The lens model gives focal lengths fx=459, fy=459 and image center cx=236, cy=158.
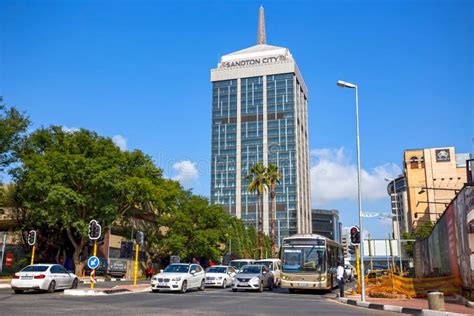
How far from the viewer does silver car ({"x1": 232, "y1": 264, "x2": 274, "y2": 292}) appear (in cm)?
2670

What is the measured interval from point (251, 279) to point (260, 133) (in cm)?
11914

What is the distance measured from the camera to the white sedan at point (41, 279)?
70.2 feet

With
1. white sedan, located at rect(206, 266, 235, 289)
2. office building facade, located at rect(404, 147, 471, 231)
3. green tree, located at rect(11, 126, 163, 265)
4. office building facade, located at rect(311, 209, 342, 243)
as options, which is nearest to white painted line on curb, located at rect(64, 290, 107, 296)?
white sedan, located at rect(206, 266, 235, 289)

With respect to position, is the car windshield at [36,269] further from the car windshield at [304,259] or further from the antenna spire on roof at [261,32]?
the antenna spire on roof at [261,32]

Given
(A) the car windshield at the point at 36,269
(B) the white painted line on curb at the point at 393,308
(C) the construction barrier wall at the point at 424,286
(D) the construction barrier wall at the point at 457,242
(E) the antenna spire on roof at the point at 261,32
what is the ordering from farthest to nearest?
(E) the antenna spire on roof at the point at 261,32 < (A) the car windshield at the point at 36,269 < (C) the construction barrier wall at the point at 424,286 < (D) the construction barrier wall at the point at 457,242 < (B) the white painted line on curb at the point at 393,308

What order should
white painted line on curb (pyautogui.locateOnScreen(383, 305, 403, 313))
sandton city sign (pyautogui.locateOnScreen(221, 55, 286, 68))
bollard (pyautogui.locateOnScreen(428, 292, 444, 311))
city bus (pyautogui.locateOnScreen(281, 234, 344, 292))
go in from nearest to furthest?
1. bollard (pyautogui.locateOnScreen(428, 292, 444, 311))
2. white painted line on curb (pyautogui.locateOnScreen(383, 305, 403, 313))
3. city bus (pyautogui.locateOnScreen(281, 234, 344, 292))
4. sandton city sign (pyautogui.locateOnScreen(221, 55, 286, 68))

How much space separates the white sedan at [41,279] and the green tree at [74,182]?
1413cm

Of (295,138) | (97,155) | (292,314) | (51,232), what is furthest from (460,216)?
(295,138)

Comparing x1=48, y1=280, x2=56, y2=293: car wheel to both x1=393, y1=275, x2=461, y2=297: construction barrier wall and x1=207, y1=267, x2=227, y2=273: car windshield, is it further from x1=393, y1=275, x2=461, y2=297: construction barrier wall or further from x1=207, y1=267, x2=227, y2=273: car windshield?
x1=393, y1=275, x2=461, y2=297: construction barrier wall

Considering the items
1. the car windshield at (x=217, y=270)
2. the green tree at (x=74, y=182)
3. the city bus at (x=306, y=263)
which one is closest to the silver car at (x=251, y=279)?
the city bus at (x=306, y=263)

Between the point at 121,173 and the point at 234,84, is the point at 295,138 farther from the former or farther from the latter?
the point at 121,173

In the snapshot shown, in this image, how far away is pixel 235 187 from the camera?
144625mm

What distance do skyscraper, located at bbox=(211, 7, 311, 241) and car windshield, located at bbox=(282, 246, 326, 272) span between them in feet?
362

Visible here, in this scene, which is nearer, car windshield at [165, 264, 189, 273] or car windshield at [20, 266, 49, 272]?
car windshield at [20, 266, 49, 272]
